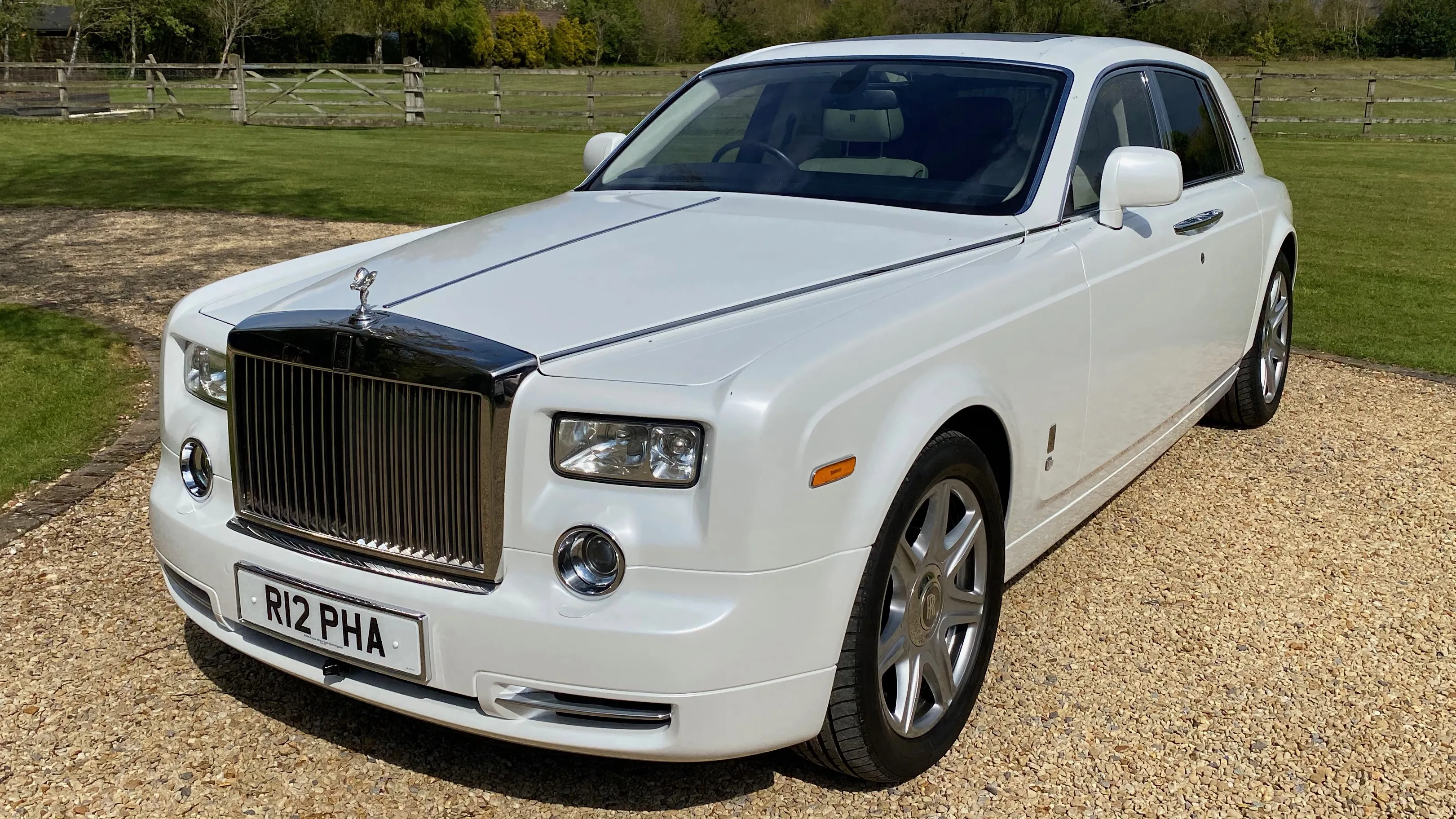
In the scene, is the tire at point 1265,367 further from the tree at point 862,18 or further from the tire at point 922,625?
the tree at point 862,18

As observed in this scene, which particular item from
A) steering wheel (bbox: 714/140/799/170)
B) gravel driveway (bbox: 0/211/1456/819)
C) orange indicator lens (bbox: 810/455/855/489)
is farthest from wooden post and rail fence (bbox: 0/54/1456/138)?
orange indicator lens (bbox: 810/455/855/489)

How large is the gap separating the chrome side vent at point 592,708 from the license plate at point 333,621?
22 cm

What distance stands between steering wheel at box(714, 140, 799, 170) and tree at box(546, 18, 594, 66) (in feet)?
251

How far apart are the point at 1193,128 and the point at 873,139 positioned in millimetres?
1764

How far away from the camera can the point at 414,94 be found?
93.1ft

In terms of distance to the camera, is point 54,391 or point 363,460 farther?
point 54,391

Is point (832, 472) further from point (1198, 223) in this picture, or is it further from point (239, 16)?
point (239, 16)

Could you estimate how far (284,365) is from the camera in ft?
8.84

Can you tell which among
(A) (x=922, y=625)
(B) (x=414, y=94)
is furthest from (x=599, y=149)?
(B) (x=414, y=94)

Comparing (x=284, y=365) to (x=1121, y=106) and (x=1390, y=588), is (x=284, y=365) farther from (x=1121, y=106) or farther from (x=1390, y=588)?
(x=1390, y=588)

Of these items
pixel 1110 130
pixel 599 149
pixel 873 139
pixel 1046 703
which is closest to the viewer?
pixel 1046 703

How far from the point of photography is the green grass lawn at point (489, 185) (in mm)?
8938

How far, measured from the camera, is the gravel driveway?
286 cm

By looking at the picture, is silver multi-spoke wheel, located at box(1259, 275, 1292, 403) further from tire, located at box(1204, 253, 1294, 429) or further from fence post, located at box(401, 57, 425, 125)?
fence post, located at box(401, 57, 425, 125)
